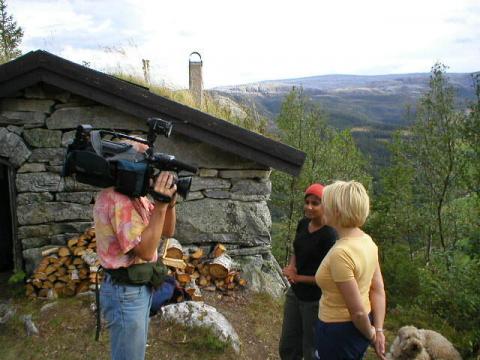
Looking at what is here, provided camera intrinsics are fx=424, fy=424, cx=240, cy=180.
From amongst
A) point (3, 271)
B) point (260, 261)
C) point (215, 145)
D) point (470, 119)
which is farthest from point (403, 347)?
point (470, 119)

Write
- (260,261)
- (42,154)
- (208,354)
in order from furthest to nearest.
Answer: (260,261), (42,154), (208,354)

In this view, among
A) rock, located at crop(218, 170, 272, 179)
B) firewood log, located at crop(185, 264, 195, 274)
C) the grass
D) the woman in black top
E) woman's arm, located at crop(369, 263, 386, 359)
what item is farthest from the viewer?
rock, located at crop(218, 170, 272, 179)

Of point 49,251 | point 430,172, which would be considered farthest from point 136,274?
point 430,172

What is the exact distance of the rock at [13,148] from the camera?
532 centimetres

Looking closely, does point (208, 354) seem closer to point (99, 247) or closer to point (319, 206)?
point (319, 206)

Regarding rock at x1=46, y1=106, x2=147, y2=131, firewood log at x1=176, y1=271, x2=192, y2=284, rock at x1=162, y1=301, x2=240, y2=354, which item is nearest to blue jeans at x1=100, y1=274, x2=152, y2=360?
rock at x1=162, y1=301, x2=240, y2=354

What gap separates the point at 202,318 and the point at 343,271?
2687 mm

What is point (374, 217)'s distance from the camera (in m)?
21.6

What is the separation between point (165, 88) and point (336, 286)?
710 centimetres

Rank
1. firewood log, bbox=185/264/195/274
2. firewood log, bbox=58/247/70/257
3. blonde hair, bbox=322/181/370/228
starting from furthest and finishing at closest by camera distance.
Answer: firewood log, bbox=185/264/195/274 → firewood log, bbox=58/247/70/257 → blonde hair, bbox=322/181/370/228

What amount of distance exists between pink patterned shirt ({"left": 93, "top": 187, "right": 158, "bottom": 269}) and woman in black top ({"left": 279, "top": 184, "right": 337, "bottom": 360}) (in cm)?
153

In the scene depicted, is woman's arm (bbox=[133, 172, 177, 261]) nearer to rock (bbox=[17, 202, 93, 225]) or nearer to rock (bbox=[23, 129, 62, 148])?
rock (bbox=[17, 202, 93, 225])

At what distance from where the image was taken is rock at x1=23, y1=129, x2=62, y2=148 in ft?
17.8

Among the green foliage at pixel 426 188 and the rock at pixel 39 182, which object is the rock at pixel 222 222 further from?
the green foliage at pixel 426 188
